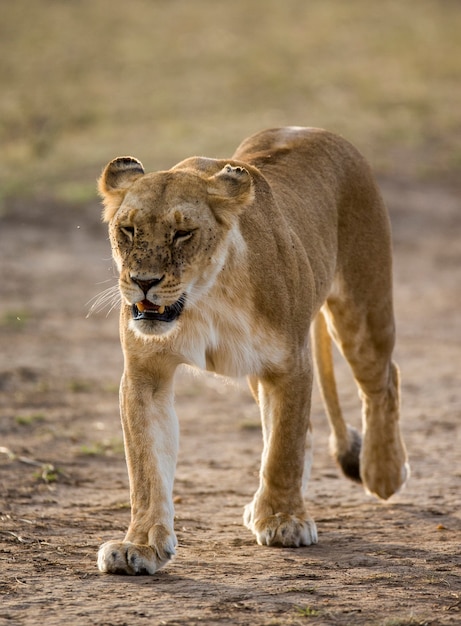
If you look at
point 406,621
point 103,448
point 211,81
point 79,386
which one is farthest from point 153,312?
point 211,81

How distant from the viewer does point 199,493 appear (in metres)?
5.55

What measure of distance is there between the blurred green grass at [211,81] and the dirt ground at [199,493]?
12.1 feet

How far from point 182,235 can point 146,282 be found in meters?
0.22

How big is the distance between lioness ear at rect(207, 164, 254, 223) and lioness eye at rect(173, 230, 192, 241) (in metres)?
0.20

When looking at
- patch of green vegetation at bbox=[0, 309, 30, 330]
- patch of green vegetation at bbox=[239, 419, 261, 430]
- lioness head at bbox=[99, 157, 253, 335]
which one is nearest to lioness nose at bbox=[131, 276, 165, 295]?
lioness head at bbox=[99, 157, 253, 335]

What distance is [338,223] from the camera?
5.41 m

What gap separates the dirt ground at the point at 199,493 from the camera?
3701 mm

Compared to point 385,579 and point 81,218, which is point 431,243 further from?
point 385,579

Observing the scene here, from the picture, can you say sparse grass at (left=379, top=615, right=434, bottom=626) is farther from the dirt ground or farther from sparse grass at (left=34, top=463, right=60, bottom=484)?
sparse grass at (left=34, top=463, right=60, bottom=484)

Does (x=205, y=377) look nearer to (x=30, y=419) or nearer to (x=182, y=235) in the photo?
(x=30, y=419)

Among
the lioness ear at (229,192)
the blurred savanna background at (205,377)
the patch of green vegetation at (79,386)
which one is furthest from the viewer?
the patch of green vegetation at (79,386)

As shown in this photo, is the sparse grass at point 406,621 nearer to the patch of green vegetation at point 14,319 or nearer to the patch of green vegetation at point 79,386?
the patch of green vegetation at point 79,386

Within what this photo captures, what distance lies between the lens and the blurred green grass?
1530 centimetres

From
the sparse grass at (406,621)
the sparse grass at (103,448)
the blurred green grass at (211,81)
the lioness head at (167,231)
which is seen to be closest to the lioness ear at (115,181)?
the lioness head at (167,231)
